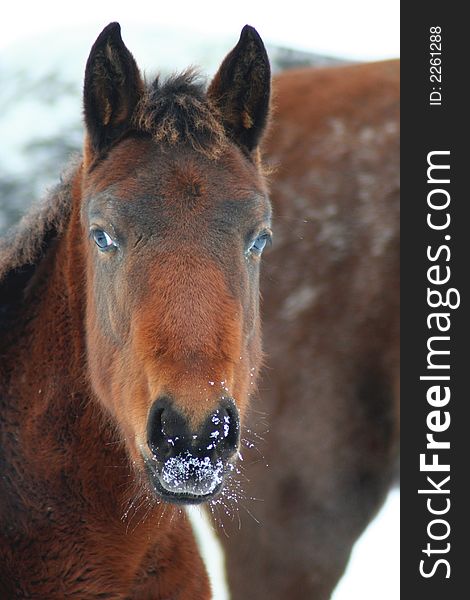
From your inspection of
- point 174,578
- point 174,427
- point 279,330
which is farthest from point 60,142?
point 174,427

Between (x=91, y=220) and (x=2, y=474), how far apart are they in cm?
108

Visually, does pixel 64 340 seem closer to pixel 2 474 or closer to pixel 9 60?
pixel 2 474

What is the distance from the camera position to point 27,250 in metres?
3.84

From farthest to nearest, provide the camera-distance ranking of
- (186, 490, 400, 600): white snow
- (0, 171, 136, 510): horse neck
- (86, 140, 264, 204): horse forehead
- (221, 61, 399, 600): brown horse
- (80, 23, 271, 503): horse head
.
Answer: (186, 490, 400, 600): white snow → (221, 61, 399, 600): brown horse → (0, 171, 136, 510): horse neck → (86, 140, 264, 204): horse forehead → (80, 23, 271, 503): horse head

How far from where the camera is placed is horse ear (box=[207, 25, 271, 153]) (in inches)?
146

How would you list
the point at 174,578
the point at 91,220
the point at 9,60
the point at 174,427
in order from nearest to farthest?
the point at 174,427 → the point at 91,220 → the point at 174,578 → the point at 9,60

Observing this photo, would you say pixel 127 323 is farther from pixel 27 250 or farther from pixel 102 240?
pixel 27 250

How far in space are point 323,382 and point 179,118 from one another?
8.93 feet

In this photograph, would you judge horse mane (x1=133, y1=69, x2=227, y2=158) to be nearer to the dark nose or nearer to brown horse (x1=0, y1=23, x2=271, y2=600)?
brown horse (x1=0, y1=23, x2=271, y2=600)

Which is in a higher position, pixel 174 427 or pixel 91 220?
pixel 91 220

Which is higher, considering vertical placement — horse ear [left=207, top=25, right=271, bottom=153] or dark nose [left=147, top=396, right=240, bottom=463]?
horse ear [left=207, top=25, right=271, bottom=153]

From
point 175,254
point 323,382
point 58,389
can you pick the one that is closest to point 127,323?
point 175,254

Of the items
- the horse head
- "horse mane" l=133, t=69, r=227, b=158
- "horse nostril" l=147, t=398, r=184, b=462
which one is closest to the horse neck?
the horse head

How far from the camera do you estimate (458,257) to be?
221 inches
